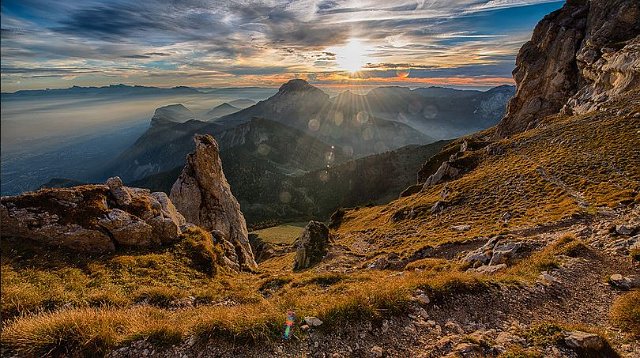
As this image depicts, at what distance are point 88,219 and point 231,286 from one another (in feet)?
34.1

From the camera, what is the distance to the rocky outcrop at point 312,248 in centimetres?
4316

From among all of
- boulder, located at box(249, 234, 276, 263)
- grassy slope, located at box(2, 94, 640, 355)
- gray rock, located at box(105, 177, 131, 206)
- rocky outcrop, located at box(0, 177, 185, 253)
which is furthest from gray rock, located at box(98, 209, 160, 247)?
boulder, located at box(249, 234, 276, 263)

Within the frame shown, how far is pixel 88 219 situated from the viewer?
19.4 meters

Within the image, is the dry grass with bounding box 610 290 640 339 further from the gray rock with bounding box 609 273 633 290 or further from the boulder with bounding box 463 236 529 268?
the boulder with bounding box 463 236 529 268

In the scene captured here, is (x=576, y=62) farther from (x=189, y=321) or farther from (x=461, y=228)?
(x=189, y=321)

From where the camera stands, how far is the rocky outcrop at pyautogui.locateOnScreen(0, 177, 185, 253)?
17.4 meters

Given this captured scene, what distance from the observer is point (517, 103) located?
11369 cm

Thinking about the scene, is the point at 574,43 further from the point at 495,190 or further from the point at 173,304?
the point at 173,304

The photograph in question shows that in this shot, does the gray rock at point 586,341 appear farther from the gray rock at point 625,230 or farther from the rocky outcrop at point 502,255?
the gray rock at point 625,230

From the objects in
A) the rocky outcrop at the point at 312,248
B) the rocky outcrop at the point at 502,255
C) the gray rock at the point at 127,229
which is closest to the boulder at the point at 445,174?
the rocky outcrop at the point at 312,248

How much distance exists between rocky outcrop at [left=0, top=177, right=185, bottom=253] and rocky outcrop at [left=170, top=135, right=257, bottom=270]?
2325 cm

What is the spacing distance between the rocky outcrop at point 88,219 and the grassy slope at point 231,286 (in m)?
1.38

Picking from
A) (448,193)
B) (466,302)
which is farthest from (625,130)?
(466,302)

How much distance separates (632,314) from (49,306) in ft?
72.6
